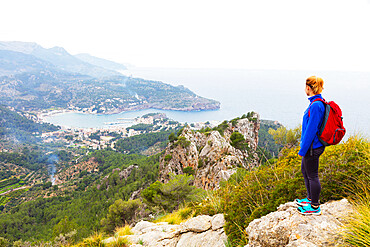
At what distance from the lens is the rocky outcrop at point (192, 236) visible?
11.0 ft

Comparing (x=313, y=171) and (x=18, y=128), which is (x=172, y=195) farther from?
(x=18, y=128)

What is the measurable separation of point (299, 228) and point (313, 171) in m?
0.76

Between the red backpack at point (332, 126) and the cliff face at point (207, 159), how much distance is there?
33.9 feet

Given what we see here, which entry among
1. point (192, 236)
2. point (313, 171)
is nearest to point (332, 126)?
point (313, 171)

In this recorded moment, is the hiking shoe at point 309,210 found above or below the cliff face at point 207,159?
above

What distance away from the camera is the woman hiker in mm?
2207

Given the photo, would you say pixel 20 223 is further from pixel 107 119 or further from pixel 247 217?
pixel 107 119

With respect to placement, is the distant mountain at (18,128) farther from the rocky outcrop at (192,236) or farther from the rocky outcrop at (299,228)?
the rocky outcrop at (299,228)

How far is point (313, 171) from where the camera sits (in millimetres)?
2354

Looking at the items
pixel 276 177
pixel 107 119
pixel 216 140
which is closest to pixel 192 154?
pixel 216 140

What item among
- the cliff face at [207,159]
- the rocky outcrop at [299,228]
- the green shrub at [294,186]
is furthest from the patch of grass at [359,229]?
the cliff face at [207,159]

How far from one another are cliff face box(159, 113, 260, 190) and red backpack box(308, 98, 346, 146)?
33.9 feet

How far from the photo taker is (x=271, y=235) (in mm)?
2176

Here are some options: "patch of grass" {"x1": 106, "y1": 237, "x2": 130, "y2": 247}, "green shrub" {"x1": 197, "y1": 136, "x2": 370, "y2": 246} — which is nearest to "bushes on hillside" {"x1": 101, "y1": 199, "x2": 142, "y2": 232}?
"patch of grass" {"x1": 106, "y1": 237, "x2": 130, "y2": 247}
